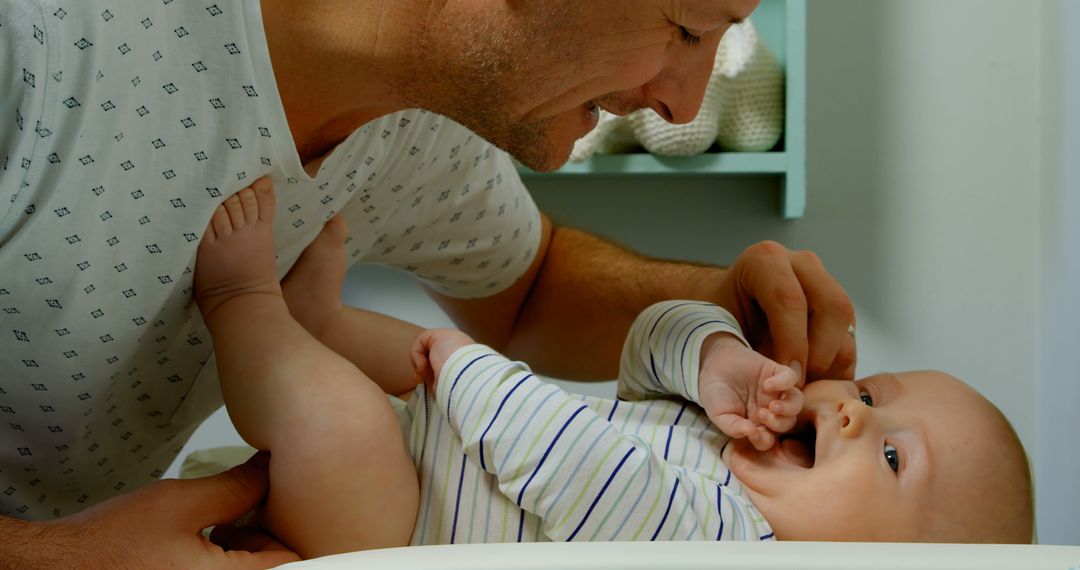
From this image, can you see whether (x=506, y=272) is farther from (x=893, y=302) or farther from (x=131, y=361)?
(x=893, y=302)

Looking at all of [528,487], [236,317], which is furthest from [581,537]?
[236,317]

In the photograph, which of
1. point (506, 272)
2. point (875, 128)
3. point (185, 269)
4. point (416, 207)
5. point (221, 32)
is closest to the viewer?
point (221, 32)

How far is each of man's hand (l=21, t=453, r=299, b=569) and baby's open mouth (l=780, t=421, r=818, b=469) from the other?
48cm

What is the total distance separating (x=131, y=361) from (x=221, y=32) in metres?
0.36

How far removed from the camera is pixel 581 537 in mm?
778

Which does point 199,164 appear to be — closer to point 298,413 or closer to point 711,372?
point 298,413

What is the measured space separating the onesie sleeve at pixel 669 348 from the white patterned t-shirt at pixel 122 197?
13.6 inches

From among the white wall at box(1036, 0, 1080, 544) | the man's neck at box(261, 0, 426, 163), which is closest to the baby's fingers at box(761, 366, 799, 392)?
the man's neck at box(261, 0, 426, 163)

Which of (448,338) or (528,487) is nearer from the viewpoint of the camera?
(528,487)

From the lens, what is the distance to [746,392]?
91 cm

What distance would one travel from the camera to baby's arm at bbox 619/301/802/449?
2.87 ft

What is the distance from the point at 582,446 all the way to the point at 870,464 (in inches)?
10.6

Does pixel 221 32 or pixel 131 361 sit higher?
pixel 221 32

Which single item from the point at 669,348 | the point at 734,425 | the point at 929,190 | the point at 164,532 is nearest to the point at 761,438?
the point at 734,425
